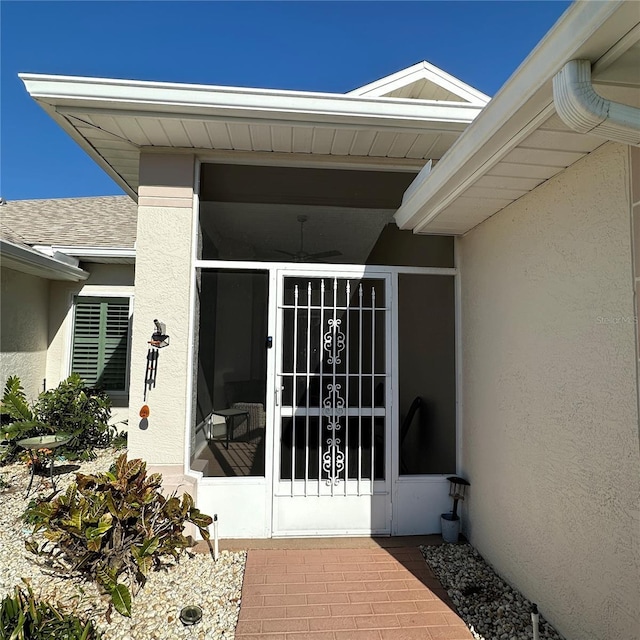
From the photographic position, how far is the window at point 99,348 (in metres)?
8.35

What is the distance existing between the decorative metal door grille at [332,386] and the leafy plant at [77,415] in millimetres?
4440

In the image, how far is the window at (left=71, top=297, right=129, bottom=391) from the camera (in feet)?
27.4

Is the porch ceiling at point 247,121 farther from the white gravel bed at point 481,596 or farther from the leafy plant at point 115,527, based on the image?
the white gravel bed at point 481,596

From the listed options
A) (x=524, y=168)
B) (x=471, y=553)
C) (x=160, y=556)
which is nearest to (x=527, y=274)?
(x=524, y=168)

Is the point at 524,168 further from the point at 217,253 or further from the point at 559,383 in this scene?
the point at 217,253

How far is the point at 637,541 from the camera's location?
2326 mm

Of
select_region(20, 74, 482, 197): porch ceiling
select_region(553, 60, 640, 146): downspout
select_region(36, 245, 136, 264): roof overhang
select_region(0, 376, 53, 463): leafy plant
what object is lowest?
select_region(0, 376, 53, 463): leafy plant

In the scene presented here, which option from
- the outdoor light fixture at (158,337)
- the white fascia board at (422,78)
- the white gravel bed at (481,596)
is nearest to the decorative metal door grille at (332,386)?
the white gravel bed at (481,596)

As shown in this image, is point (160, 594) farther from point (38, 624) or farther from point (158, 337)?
point (158, 337)

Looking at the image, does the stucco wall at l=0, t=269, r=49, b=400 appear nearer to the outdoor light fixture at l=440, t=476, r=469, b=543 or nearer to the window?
the window

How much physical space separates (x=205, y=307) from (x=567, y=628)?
14.2 ft

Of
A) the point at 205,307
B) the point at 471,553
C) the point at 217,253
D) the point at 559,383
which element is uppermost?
the point at 217,253

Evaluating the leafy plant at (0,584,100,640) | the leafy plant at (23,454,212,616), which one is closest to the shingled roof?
the leafy plant at (23,454,212,616)

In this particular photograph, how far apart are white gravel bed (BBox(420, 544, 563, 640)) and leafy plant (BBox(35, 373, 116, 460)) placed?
598cm
